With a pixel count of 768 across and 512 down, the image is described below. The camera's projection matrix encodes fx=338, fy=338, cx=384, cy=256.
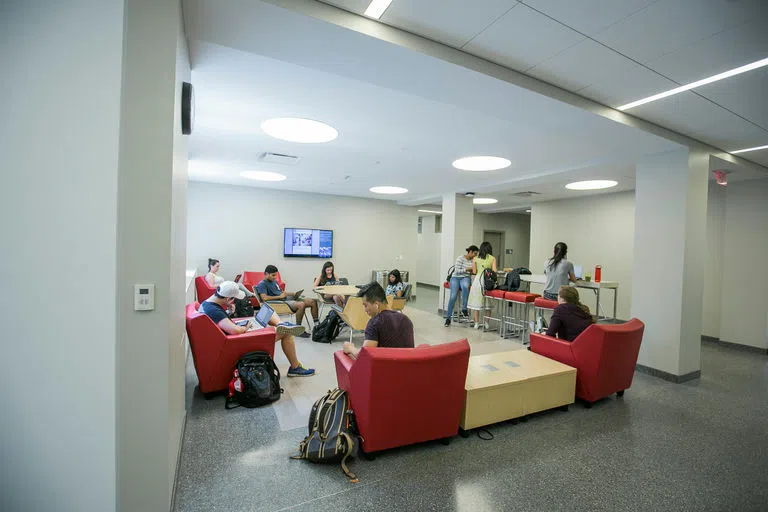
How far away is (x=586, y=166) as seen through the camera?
5.32 metres

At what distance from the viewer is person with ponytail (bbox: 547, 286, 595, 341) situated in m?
3.48

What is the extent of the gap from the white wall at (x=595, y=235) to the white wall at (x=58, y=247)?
875 cm

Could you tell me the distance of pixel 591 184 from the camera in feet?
22.2

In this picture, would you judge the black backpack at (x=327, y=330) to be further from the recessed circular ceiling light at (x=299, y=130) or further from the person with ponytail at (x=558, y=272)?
the person with ponytail at (x=558, y=272)

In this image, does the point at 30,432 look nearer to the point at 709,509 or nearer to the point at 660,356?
the point at 709,509

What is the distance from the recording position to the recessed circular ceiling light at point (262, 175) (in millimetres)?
6952

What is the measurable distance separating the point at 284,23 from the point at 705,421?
477 cm

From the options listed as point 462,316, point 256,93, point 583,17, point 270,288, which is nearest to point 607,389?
point 583,17

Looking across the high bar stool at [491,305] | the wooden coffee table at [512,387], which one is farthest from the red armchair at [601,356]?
the high bar stool at [491,305]

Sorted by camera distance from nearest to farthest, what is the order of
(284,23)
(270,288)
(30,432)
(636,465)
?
(30,432), (284,23), (636,465), (270,288)

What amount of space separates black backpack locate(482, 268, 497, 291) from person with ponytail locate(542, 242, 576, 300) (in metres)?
1.06

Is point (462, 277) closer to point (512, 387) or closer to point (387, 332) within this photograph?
point (512, 387)

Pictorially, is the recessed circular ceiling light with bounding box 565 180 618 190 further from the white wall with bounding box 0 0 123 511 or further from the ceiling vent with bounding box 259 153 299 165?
the white wall with bounding box 0 0 123 511

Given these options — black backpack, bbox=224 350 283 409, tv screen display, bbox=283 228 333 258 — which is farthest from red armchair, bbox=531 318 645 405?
tv screen display, bbox=283 228 333 258
